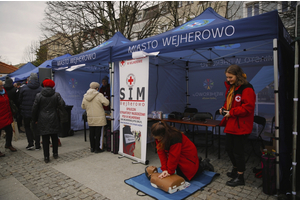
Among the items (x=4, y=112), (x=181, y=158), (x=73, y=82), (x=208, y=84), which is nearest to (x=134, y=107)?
(x=181, y=158)

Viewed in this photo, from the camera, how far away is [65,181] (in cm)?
330

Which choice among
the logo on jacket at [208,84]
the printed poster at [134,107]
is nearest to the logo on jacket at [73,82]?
the printed poster at [134,107]

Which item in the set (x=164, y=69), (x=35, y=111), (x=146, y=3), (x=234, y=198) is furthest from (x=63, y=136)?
(x=146, y=3)

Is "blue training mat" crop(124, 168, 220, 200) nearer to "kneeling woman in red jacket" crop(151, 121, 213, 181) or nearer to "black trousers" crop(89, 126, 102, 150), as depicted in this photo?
"kneeling woman in red jacket" crop(151, 121, 213, 181)

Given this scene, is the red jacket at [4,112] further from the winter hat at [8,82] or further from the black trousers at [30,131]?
the winter hat at [8,82]

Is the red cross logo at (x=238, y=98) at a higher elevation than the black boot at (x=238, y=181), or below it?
higher

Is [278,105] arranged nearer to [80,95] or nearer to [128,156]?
[128,156]

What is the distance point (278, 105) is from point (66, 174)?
3.62m

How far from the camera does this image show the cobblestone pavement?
2799 millimetres

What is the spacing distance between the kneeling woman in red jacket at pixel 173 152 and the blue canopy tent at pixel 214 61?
1.22m

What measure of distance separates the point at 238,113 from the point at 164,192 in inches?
60.5

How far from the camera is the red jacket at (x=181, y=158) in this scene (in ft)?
9.02

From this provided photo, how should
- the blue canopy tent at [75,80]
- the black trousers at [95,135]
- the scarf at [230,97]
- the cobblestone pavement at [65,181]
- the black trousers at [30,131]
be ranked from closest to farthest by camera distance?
the cobblestone pavement at [65,181] → the scarf at [230,97] → the black trousers at [95,135] → the black trousers at [30,131] → the blue canopy tent at [75,80]

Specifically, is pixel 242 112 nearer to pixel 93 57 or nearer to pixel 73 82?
pixel 93 57
